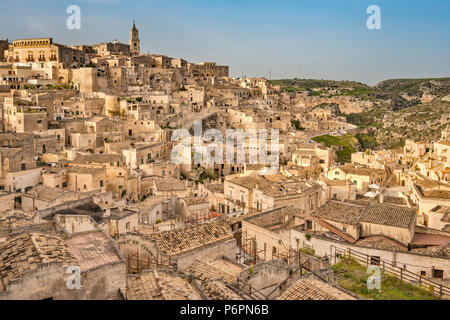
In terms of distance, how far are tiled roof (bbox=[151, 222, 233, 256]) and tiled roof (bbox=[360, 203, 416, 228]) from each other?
6186 mm

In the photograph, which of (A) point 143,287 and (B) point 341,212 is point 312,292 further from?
(B) point 341,212

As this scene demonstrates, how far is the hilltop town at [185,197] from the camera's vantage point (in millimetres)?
10828

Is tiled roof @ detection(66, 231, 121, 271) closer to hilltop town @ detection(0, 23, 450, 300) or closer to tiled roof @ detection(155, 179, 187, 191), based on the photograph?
hilltop town @ detection(0, 23, 450, 300)

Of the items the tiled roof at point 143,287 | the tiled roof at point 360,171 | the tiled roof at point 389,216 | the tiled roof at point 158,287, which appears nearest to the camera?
the tiled roof at point 158,287

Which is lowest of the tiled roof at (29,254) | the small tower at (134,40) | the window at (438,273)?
the window at (438,273)

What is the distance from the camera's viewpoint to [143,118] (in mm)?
49281

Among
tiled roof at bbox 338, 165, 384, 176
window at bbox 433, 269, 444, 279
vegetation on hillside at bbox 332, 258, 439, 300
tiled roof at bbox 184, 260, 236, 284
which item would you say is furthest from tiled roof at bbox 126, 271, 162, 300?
tiled roof at bbox 338, 165, 384, 176

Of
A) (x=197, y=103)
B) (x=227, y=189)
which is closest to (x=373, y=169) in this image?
(x=227, y=189)

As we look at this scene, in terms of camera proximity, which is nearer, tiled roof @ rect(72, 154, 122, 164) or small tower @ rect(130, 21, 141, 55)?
tiled roof @ rect(72, 154, 122, 164)

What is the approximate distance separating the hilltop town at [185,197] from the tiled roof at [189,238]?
0.24ft

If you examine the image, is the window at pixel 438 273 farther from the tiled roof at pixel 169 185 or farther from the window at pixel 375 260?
the tiled roof at pixel 169 185

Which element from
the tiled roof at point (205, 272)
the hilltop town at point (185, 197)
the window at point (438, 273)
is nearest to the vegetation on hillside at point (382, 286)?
the hilltop town at point (185, 197)

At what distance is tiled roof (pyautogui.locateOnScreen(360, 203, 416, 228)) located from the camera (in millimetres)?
17281

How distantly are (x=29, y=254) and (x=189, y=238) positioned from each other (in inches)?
274
